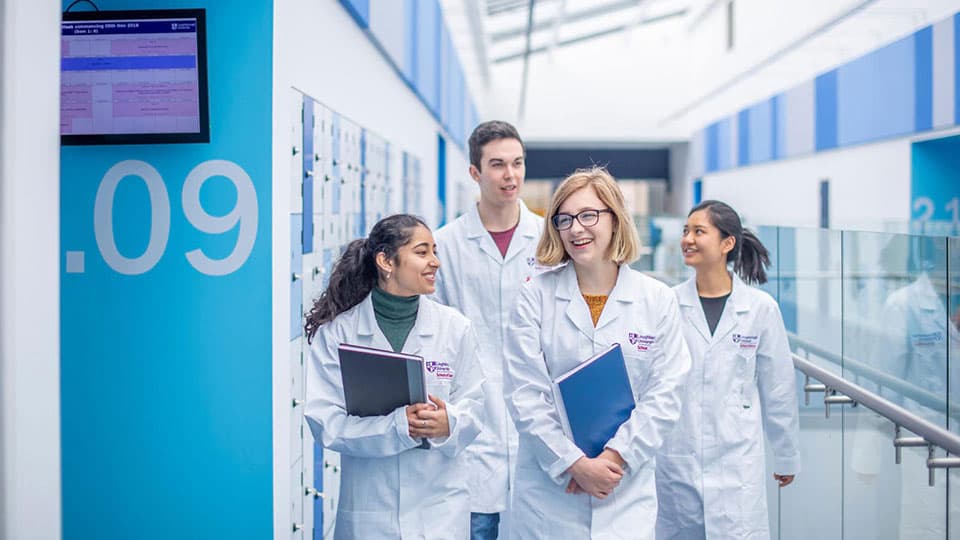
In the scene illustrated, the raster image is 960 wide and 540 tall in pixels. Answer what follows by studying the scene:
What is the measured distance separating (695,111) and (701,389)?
20982mm

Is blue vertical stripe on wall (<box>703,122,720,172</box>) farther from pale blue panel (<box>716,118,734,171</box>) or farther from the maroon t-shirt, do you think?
the maroon t-shirt

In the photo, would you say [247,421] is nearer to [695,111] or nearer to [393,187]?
[393,187]

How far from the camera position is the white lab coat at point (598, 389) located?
269 cm

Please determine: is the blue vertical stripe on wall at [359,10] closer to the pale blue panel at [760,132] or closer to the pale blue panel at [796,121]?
the pale blue panel at [796,121]

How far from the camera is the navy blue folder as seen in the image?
2645mm

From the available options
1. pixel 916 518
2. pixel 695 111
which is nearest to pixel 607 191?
pixel 916 518

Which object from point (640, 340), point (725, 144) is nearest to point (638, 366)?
point (640, 340)

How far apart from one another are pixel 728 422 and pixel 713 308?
17.5 inches

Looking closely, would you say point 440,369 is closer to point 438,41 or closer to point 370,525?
point 370,525

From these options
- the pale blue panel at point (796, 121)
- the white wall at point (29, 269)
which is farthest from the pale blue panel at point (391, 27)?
the pale blue panel at point (796, 121)

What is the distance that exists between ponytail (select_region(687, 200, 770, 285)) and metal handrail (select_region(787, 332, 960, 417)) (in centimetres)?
68

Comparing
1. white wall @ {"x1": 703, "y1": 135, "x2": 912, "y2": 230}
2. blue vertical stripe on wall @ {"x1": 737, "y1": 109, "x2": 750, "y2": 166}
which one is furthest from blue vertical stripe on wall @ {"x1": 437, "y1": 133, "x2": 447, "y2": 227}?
blue vertical stripe on wall @ {"x1": 737, "y1": 109, "x2": 750, "y2": 166}

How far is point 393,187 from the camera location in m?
6.91

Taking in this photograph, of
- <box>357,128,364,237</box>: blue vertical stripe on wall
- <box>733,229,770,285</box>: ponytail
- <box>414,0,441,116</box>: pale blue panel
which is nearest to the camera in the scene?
<box>733,229,770,285</box>: ponytail
